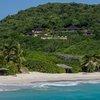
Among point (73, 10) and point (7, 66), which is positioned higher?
point (73, 10)

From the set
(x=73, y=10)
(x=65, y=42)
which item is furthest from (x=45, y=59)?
(x=73, y=10)

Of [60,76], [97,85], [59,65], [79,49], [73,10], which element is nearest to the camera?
[97,85]

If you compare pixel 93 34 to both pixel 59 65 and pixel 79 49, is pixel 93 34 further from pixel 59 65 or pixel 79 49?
pixel 59 65

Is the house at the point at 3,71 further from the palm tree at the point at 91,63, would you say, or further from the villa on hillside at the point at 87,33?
the villa on hillside at the point at 87,33

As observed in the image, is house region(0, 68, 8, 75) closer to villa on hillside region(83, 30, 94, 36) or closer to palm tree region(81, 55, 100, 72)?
palm tree region(81, 55, 100, 72)

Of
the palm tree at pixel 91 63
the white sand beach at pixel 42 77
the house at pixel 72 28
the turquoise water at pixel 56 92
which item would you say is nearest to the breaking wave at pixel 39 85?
the turquoise water at pixel 56 92

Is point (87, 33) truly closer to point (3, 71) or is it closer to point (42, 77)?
point (42, 77)
